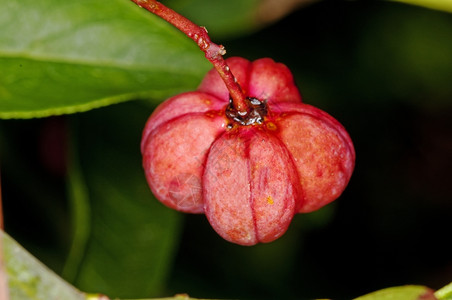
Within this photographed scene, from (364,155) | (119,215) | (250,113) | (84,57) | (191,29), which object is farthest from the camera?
(364,155)

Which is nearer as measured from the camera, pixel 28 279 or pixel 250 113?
pixel 28 279

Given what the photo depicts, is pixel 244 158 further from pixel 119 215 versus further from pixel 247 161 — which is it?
pixel 119 215

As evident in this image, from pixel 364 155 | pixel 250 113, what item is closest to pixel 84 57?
pixel 250 113

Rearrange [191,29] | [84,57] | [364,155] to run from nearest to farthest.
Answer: [191,29] → [84,57] → [364,155]

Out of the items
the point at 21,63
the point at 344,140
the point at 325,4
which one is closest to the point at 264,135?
the point at 344,140

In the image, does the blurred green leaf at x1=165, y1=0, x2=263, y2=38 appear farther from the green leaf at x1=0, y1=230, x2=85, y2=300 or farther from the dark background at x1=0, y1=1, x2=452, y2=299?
the green leaf at x1=0, y1=230, x2=85, y2=300

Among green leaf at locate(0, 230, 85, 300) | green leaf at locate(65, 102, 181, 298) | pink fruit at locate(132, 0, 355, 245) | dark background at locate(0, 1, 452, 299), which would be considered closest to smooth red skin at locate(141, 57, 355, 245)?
pink fruit at locate(132, 0, 355, 245)

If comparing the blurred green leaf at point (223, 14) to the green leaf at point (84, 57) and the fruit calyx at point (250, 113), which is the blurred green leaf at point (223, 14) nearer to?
the green leaf at point (84, 57)
